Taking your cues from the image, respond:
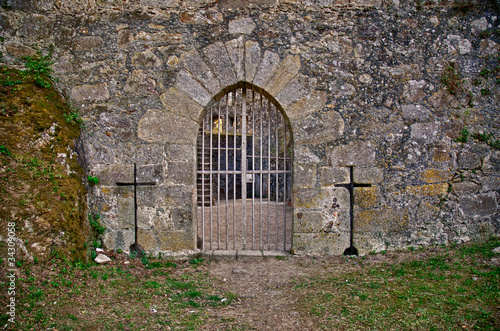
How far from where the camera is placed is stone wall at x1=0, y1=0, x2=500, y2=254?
3914 millimetres

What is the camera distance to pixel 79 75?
396 cm

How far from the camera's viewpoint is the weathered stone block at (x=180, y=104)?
392 centimetres

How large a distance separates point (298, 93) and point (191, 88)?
4.21 ft

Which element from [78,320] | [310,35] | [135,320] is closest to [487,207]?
[310,35]

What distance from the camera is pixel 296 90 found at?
3941 mm

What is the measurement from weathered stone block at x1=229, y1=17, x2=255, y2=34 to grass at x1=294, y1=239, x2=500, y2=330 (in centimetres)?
293

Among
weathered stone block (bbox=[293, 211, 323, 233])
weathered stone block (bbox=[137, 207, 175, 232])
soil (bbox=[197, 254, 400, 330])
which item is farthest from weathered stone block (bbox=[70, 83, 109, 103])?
weathered stone block (bbox=[293, 211, 323, 233])

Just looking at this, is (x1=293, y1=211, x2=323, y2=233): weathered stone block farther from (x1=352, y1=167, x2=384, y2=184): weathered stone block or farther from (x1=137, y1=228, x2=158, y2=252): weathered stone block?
(x1=137, y1=228, x2=158, y2=252): weathered stone block

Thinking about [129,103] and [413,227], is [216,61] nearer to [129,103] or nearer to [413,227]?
[129,103]

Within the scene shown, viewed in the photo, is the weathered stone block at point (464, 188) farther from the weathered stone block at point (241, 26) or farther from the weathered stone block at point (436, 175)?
the weathered stone block at point (241, 26)

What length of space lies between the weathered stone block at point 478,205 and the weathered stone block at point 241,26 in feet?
10.8

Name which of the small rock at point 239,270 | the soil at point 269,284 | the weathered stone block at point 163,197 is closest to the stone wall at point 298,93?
the weathered stone block at point 163,197

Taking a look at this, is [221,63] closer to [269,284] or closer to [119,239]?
[119,239]

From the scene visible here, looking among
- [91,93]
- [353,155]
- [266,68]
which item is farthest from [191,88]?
[353,155]
